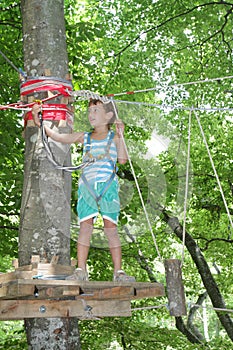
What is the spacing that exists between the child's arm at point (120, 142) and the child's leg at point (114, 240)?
38 cm

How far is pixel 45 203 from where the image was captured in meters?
3.68

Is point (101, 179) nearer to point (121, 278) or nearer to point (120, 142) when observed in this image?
point (120, 142)

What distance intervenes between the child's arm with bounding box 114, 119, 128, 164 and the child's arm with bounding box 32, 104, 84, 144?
0.21 metres

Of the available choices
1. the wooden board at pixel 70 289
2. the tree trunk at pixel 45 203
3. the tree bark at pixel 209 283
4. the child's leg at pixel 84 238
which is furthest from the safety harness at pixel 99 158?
the tree bark at pixel 209 283

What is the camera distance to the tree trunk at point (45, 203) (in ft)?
11.9

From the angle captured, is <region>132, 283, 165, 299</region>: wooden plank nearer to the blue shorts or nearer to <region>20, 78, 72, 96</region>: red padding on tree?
the blue shorts

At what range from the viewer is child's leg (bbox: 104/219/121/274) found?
11.1 feet

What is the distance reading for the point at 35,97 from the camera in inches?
152

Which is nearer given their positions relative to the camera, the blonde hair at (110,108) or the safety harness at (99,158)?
the safety harness at (99,158)

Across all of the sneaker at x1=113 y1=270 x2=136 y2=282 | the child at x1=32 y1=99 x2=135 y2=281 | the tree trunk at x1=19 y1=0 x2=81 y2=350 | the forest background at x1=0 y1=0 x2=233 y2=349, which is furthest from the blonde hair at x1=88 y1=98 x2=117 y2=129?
the sneaker at x1=113 y1=270 x2=136 y2=282

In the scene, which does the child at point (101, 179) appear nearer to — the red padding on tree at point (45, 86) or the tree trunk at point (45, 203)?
the tree trunk at point (45, 203)

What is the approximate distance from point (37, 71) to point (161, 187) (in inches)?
49.6

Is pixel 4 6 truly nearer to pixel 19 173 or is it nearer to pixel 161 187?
pixel 19 173

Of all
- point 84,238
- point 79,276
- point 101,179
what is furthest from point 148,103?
point 79,276
